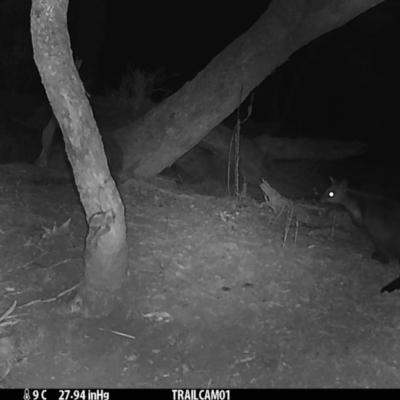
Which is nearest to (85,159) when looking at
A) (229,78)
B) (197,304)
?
(197,304)

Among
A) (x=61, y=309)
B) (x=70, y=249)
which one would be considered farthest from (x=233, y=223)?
(x=61, y=309)

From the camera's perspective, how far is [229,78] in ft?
31.2

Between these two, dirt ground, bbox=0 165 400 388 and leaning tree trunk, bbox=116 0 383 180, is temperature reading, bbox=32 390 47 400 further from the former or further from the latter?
leaning tree trunk, bbox=116 0 383 180

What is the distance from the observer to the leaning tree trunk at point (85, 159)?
538cm

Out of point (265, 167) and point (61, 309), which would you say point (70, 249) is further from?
point (265, 167)

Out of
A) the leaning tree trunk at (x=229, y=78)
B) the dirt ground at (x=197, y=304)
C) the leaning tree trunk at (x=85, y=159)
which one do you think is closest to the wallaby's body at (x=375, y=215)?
the dirt ground at (x=197, y=304)

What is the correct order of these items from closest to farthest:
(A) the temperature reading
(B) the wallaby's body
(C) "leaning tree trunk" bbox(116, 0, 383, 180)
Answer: (A) the temperature reading, (B) the wallaby's body, (C) "leaning tree trunk" bbox(116, 0, 383, 180)

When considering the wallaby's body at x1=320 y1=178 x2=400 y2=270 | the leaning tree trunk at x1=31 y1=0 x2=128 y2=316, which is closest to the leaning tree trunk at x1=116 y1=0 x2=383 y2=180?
the wallaby's body at x1=320 y1=178 x2=400 y2=270

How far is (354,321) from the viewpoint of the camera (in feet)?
20.9

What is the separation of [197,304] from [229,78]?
407 centimetres

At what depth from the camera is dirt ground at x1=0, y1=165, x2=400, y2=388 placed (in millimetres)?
5402

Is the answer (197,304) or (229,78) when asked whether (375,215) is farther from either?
(197,304)

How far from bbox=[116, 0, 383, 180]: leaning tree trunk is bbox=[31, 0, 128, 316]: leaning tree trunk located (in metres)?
3.59

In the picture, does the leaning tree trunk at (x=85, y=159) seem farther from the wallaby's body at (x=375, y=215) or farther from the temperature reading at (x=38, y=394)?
the wallaby's body at (x=375, y=215)
